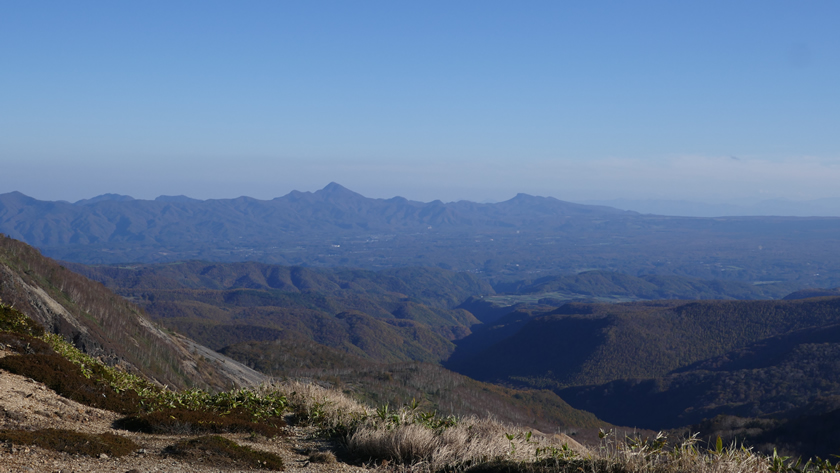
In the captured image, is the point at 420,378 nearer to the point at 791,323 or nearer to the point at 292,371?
the point at 292,371

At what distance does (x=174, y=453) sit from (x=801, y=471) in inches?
360

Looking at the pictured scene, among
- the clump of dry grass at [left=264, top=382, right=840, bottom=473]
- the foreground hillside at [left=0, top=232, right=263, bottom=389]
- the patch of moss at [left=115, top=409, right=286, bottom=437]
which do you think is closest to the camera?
the clump of dry grass at [left=264, top=382, right=840, bottom=473]

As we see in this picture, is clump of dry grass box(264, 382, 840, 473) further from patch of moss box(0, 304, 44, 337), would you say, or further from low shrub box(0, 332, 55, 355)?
patch of moss box(0, 304, 44, 337)

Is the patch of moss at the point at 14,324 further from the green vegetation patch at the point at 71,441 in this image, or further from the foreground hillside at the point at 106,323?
the foreground hillside at the point at 106,323

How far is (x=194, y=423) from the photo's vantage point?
36.6 feet

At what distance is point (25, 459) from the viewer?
788cm

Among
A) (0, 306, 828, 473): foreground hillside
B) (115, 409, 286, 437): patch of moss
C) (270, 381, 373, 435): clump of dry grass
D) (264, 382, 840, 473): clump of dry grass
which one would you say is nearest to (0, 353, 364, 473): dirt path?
(0, 306, 828, 473): foreground hillside

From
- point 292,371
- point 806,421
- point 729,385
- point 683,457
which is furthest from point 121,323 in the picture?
point 729,385

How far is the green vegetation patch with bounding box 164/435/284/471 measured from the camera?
9.02 m

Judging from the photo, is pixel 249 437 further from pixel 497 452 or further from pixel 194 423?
pixel 497 452

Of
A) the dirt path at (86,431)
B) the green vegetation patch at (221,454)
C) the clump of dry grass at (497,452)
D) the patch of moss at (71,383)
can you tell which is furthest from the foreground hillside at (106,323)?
the clump of dry grass at (497,452)

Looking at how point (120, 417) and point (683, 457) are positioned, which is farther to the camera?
point (120, 417)

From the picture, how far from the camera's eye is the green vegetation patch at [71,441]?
27.6 ft

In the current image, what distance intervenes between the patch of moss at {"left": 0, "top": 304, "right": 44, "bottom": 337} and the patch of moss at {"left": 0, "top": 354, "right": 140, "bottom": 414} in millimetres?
2775
